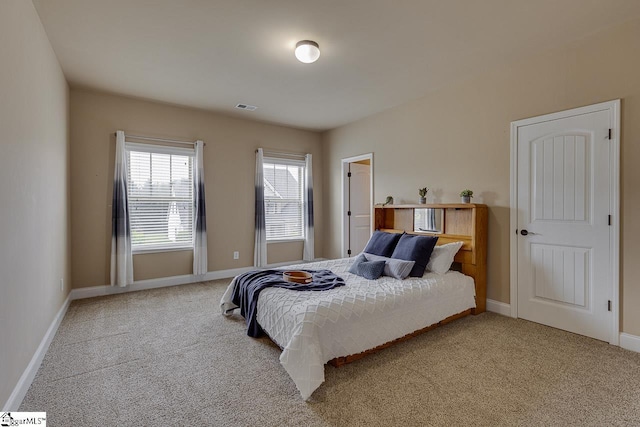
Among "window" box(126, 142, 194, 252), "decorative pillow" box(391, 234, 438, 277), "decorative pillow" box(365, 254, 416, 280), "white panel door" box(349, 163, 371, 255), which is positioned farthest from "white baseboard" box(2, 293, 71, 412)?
"white panel door" box(349, 163, 371, 255)

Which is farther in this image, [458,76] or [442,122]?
[442,122]

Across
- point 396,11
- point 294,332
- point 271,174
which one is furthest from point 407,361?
point 271,174

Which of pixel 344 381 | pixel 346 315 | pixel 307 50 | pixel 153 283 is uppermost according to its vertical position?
pixel 307 50

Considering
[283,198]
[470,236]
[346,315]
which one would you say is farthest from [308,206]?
[346,315]

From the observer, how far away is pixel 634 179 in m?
2.52

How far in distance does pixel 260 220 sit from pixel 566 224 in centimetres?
427

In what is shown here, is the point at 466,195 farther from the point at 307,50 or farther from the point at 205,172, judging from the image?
the point at 205,172

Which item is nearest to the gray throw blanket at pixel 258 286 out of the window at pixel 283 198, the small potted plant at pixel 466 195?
Answer: the small potted plant at pixel 466 195

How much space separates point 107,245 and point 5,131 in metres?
2.80

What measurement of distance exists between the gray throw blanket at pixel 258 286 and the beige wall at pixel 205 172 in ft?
6.60

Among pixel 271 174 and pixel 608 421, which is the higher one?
pixel 271 174

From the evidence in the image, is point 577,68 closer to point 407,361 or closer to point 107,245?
point 407,361

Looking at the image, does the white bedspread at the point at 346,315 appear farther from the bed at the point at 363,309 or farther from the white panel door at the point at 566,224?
the white panel door at the point at 566,224

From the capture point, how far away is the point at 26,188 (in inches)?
86.0
